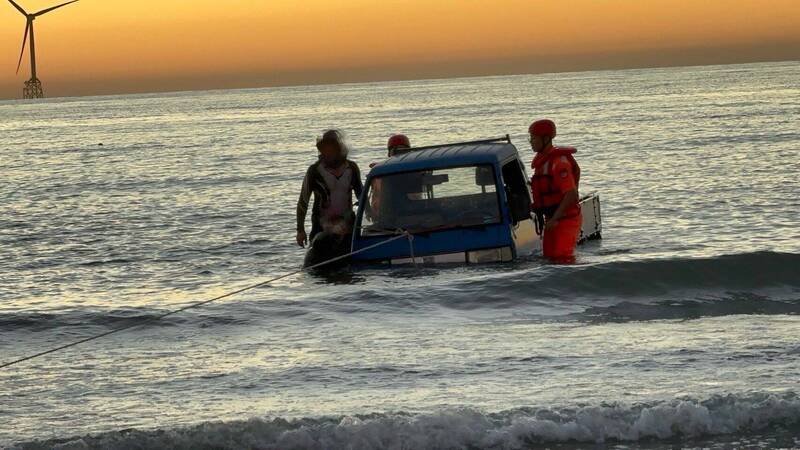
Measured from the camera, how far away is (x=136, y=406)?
9367mm

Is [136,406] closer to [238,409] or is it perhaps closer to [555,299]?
[238,409]

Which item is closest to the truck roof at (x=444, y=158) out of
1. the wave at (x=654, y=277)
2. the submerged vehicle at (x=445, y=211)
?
the submerged vehicle at (x=445, y=211)

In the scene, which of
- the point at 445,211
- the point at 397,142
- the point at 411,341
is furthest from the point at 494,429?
the point at 397,142

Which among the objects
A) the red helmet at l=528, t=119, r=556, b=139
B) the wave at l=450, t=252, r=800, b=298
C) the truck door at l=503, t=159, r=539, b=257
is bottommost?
the wave at l=450, t=252, r=800, b=298

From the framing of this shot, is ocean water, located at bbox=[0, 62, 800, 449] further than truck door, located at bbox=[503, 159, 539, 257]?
No

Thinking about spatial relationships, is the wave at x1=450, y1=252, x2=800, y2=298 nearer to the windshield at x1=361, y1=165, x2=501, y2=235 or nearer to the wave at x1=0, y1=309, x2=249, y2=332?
the windshield at x1=361, y1=165, x2=501, y2=235

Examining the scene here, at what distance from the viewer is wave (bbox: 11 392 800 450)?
26.4ft

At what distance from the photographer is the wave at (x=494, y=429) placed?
317 inches

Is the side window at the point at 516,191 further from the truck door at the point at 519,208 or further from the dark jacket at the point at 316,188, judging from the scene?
the dark jacket at the point at 316,188

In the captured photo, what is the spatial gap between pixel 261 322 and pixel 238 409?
13.0ft

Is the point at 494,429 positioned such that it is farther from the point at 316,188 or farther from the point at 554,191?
the point at 316,188

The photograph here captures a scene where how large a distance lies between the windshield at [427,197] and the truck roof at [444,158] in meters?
0.07

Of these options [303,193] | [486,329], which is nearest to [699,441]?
[486,329]

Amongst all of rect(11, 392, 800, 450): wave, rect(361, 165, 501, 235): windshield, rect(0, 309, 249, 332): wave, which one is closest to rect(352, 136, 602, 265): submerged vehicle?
rect(361, 165, 501, 235): windshield
